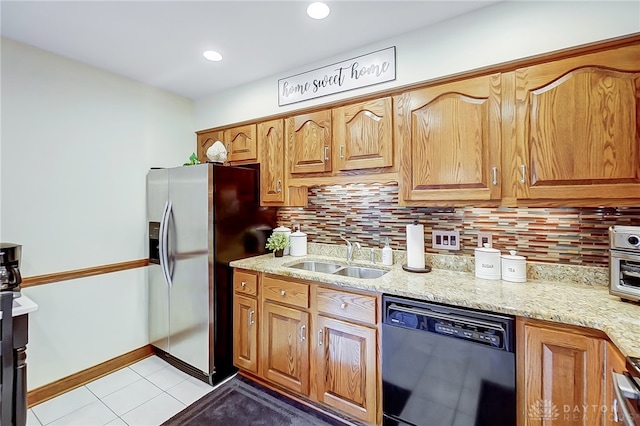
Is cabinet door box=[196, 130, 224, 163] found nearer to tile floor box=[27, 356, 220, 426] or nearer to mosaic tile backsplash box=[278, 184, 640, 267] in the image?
mosaic tile backsplash box=[278, 184, 640, 267]

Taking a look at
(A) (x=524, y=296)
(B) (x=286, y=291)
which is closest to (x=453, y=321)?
(A) (x=524, y=296)

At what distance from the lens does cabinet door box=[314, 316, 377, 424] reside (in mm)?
1684

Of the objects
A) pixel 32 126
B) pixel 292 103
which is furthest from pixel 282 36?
pixel 32 126

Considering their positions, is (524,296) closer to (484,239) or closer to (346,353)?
(484,239)

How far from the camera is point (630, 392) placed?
33.6 inches

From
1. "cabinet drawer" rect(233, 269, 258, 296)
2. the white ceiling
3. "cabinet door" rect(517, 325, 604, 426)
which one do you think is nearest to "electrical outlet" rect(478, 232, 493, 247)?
"cabinet door" rect(517, 325, 604, 426)

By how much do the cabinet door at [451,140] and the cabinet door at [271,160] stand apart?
3.33ft

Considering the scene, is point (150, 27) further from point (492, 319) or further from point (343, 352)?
point (492, 319)

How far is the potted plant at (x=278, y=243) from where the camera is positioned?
252 centimetres

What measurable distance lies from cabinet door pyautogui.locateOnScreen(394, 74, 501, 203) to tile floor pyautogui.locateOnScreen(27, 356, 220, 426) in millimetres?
2150

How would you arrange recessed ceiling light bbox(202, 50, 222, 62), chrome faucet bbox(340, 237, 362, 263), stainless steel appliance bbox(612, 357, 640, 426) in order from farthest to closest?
chrome faucet bbox(340, 237, 362, 263)
recessed ceiling light bbox(202, 50, 222, 62)
stainless steel appliance bbox(612, 357, 640, 426)

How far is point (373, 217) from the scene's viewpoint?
235 cm

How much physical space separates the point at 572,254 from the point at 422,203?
870mm

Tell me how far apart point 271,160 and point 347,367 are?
1702mm
